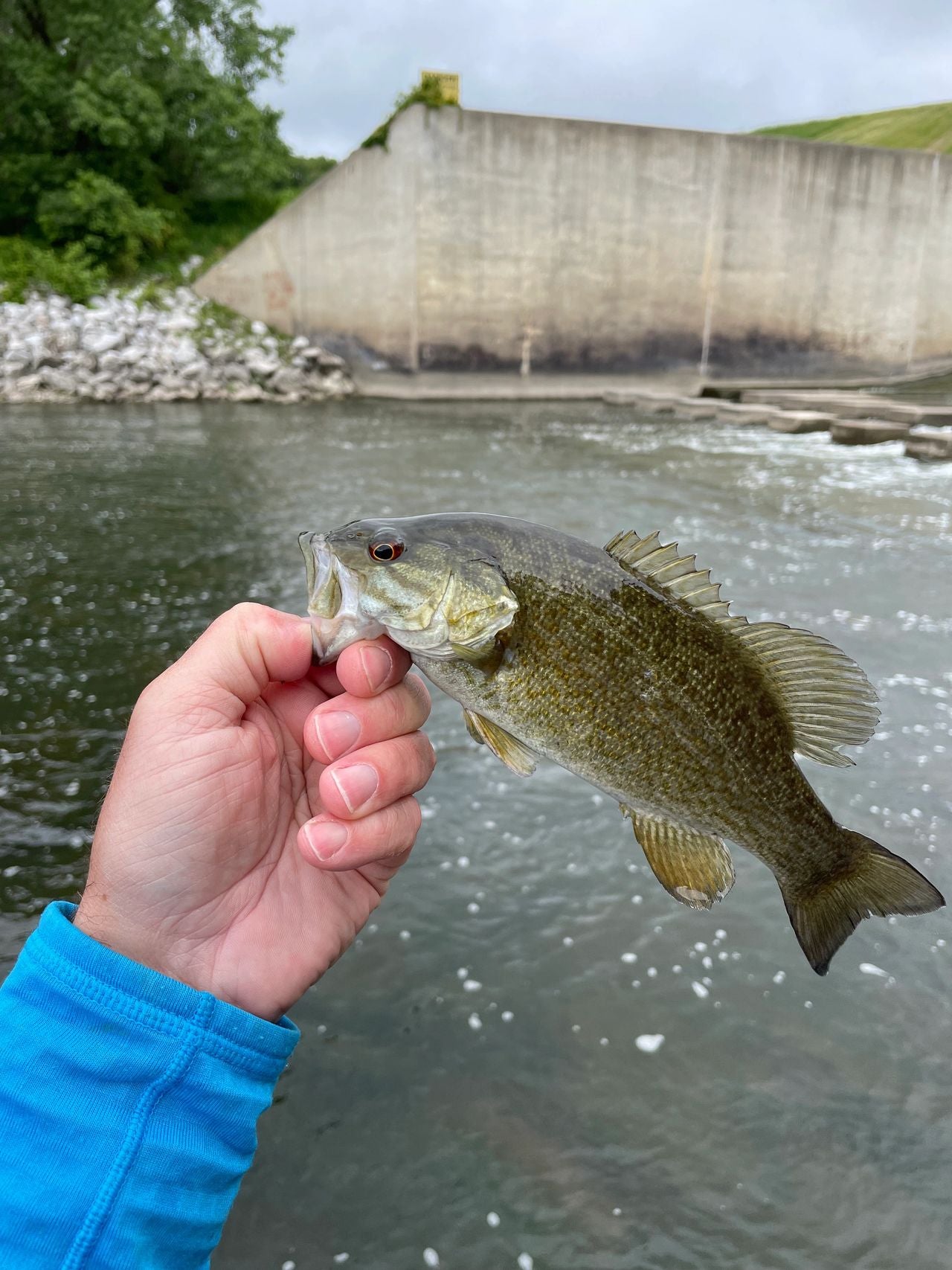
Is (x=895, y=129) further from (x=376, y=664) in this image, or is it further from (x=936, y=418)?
(x=376, y=664)


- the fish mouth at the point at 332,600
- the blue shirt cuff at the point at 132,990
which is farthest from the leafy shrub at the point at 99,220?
the blue shirt cuff at the point at 132,990

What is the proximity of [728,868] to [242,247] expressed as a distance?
27.1 m

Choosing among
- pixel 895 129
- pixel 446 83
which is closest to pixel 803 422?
pixel 446 83

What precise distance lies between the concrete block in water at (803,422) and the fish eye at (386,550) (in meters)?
18.2

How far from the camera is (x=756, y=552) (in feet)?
29.5

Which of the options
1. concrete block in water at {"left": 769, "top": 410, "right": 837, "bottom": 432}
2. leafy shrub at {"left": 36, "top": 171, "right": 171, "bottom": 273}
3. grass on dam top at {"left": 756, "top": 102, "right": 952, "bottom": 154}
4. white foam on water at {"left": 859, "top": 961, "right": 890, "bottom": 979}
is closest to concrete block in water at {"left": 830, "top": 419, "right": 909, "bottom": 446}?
concrete block in water at {"left": 769, "top": 410, "right": 837, "bottom": 432}

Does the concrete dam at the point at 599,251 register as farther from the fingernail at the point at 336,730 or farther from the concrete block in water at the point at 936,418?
the fingernail at the point at 336,730

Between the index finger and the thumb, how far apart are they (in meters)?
0.14

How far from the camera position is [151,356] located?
22000 mm

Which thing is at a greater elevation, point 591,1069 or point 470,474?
point 470,474

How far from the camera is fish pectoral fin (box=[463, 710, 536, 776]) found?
78.0 inches

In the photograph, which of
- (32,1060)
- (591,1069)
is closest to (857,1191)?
(591,1069)

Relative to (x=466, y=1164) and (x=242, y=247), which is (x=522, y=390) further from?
(x=466, y=1164)

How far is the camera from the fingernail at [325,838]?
75.0 inches
